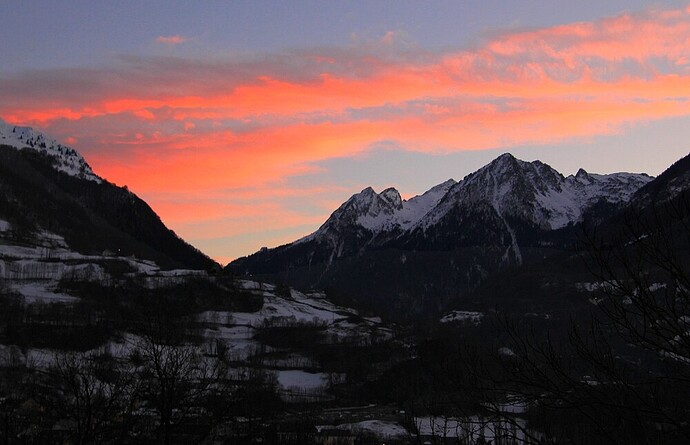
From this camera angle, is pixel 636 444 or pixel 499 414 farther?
pixel 636 444

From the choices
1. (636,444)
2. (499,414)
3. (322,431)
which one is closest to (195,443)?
(636,444)

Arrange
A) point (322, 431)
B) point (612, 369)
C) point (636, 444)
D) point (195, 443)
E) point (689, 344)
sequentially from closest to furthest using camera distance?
point (689, 344)
point (612, 369)
point (636, 444)
point (195, 443)
point (322, 431)

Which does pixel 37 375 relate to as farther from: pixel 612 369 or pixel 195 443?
pixel 612 369

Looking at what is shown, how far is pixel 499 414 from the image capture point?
17.0 m

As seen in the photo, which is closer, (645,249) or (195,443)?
(645,249)

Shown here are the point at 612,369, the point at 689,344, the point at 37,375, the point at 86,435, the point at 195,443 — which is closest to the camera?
the point at 689,344

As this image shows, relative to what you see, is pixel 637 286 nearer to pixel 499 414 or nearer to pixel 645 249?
pixel 645 249

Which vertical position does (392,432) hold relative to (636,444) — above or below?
below

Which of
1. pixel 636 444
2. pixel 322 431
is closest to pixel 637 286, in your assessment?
pixel 636 444

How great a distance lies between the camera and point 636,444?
28.3 meters

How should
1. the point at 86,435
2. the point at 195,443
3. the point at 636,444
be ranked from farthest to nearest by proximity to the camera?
the point at 195,443
the point at 86,435
the point at 636,444

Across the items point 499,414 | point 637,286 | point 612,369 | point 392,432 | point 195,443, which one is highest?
point 637,286

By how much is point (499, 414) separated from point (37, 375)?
7786 inches

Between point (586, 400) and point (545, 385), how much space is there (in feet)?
3.53
